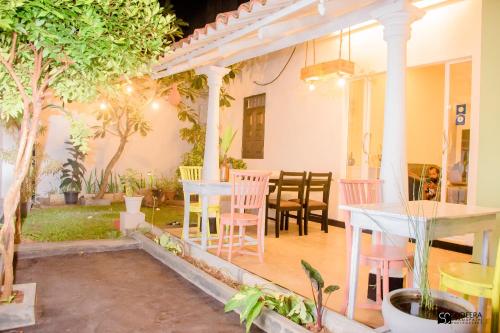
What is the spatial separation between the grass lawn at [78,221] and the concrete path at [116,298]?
84cm

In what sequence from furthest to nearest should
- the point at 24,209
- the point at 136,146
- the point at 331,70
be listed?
the point at 136,146 < the point at 24,209 < the point at 331,70

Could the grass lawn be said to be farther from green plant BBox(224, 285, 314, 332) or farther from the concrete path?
green plant BBox(224, 285, 314, 332)

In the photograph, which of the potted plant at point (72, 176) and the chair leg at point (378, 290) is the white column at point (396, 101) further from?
the potted plant at point (72, 176)

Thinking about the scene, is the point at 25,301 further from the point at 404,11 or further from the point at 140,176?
the point at 140,176

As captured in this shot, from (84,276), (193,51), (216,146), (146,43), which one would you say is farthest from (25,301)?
(193,51)

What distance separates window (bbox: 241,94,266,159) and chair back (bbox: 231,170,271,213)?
13.9 ft

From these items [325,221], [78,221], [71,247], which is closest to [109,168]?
[78,221]

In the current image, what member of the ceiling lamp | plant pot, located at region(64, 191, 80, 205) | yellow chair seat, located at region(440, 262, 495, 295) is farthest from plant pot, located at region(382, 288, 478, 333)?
plant pot, located at region(64, 191, 80, 205)

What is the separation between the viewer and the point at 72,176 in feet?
27.7

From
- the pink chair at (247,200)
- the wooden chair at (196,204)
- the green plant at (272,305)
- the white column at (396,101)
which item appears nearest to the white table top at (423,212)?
the white column at (396,101)

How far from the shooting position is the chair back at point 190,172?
5578mm

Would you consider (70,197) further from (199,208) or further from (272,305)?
(272,305)

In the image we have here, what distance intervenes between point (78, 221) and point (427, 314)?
219 inches

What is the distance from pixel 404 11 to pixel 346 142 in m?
3.47
